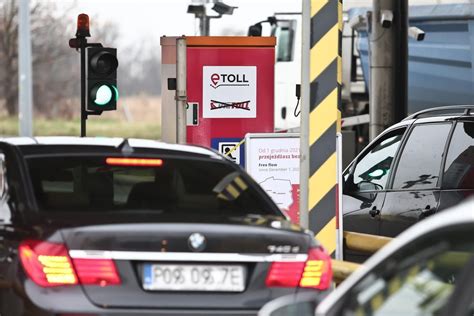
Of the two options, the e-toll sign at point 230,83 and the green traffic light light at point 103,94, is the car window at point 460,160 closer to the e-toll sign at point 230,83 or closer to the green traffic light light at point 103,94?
the e-toll sign at point 230,83

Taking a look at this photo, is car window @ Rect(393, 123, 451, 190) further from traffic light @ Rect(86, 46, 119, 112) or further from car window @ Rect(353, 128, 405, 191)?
traffic light @ Rect(86, 46, 119, 112)

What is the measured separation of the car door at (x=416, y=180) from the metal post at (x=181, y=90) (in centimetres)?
337

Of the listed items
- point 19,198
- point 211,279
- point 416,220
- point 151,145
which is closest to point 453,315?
point 211,279

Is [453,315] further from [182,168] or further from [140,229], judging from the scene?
[182,168]

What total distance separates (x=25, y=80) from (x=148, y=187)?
37.8 meters

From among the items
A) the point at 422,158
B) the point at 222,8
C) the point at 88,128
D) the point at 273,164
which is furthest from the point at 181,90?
the point at 88,128

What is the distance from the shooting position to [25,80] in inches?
1780

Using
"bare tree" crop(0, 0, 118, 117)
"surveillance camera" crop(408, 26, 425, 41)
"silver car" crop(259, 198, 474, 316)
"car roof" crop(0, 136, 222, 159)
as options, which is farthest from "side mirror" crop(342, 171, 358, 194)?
"bare tree" crop(0, 0, 118, 117)

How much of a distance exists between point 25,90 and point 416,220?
3417 centimetres

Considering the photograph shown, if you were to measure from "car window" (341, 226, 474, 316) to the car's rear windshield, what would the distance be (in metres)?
3.09

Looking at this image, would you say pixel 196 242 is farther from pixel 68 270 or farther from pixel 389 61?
pixel 389 61

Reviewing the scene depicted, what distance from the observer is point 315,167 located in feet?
33.6

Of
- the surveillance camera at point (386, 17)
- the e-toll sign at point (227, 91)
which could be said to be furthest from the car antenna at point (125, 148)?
the surveillance camera at point (386, 17)

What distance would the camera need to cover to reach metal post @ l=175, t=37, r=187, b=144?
14773 mm
